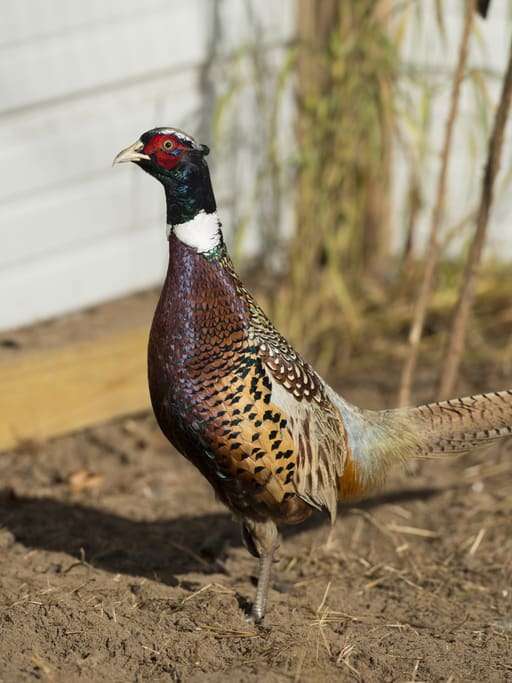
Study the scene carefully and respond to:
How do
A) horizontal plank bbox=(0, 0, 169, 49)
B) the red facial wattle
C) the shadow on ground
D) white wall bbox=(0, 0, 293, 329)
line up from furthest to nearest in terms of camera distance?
1. white wall bbox=(0, 0, 293, 329)
2. horizontal plank bbox=(0, 0, 169, 49)
3. the shadow on ground
4. the red facial wattle

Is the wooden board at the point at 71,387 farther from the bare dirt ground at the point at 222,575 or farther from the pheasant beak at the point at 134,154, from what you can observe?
the pheasant beak at the point at 134,154

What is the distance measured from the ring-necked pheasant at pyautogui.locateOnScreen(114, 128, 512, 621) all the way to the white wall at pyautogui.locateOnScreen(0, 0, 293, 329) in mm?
1579

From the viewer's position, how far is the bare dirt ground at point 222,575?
293cm

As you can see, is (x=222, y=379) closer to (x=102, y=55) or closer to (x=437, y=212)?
(x=437, y=212)

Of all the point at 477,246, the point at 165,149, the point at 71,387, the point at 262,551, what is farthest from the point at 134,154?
the point at 71,387

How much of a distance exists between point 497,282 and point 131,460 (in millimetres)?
2114

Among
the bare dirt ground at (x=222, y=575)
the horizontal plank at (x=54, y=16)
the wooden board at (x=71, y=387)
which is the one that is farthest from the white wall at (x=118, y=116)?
the bare dirt ground at (x=222, y=575)

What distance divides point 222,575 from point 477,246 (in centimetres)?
153

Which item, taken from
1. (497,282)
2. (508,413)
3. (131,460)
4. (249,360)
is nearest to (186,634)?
(249,360)

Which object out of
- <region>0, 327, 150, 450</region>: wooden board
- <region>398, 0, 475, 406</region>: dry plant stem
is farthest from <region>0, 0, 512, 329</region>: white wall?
<region>398, 0, 475, 406</region>: dry plant stem

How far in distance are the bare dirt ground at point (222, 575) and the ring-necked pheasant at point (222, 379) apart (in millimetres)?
300

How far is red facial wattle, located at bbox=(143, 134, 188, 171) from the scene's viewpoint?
286 centimetres

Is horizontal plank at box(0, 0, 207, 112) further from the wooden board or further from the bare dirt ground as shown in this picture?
the bare dirt ground

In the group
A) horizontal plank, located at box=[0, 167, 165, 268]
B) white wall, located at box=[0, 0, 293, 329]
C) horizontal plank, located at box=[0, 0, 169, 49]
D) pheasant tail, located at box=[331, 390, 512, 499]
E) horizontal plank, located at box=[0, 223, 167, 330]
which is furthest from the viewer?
horizontal plank, located at box=[0, 223, 167, 330]
